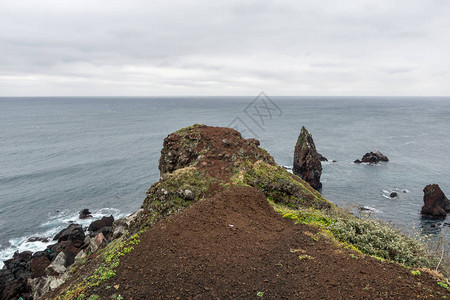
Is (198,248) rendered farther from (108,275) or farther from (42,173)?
(42,173)

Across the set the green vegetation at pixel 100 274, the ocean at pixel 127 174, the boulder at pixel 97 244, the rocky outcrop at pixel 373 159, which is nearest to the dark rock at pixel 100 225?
the ocean at pixel 127 174

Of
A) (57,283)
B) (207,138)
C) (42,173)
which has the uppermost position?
(207,138)

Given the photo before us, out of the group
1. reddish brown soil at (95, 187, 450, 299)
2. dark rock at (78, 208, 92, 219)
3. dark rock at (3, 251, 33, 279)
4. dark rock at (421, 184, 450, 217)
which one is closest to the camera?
reddish brown soil at (95, 187, 450, 299)

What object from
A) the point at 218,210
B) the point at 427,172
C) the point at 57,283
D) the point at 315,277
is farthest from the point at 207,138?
the point at 427,172

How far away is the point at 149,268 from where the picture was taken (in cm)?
1150

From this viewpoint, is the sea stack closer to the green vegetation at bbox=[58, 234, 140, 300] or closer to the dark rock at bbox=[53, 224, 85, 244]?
the dark rock at bbox=[53, 224, 85, 244]

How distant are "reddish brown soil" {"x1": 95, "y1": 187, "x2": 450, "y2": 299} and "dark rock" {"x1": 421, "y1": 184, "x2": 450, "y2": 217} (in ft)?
123

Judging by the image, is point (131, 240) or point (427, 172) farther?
point (427, 172)

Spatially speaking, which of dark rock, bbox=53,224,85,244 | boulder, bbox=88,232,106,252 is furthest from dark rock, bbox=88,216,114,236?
boulder, bbox=88,232,106,252

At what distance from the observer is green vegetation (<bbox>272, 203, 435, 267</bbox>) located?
41.5ft

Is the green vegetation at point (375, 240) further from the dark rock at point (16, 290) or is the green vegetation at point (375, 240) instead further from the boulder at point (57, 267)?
the dark rock at point (16, 290)

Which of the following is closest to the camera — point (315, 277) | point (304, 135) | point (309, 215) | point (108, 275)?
point (315, 277)

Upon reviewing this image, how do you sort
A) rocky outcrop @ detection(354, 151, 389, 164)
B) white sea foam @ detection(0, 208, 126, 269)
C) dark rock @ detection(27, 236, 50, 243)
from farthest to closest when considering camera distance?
rocky outcrop @ detection(354, 151, 389, 164) → dark rock @ detection(27, 236, 50, 243) → white sea foam @ detection(0, 208, 126, 269)

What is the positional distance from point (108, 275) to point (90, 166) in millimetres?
60248
